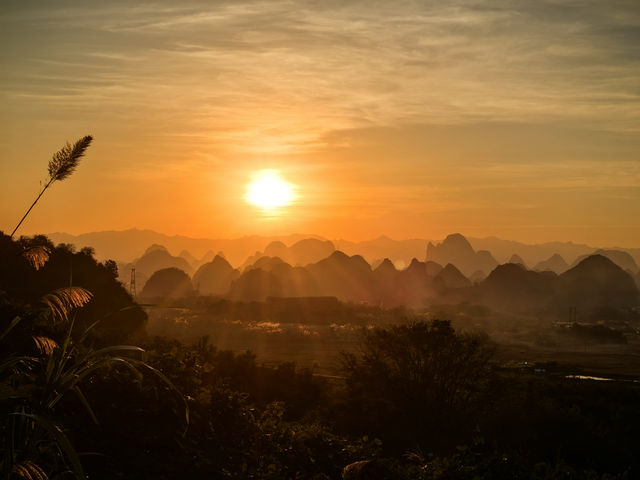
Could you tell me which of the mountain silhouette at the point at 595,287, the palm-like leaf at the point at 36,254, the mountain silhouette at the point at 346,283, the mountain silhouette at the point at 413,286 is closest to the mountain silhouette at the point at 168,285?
the mountain silhouette at the point at 346,283

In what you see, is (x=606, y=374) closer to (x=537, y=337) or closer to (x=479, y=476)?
(x=537, y=337)

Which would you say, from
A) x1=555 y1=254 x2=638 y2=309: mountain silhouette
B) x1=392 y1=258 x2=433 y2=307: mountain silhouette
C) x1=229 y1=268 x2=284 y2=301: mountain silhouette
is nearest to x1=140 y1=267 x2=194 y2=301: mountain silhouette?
x1=229 y1=268 x2=284 y2=301: mountain silhouette

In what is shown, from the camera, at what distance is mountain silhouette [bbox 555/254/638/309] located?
15762 cm

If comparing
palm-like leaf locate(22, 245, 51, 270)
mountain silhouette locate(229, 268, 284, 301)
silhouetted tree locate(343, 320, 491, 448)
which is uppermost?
mountain silhouette locate(229, 268, 284, 301)

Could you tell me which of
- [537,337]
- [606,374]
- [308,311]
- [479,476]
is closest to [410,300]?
[308,311]

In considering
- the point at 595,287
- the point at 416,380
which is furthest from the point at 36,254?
the point at 595,287

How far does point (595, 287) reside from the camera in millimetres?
161875

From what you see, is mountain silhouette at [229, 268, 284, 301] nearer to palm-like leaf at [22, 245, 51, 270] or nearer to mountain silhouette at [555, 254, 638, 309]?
mountain silhouette at [555, 254, 638, 309]

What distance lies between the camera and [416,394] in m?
22.2

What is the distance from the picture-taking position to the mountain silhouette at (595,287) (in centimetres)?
15762

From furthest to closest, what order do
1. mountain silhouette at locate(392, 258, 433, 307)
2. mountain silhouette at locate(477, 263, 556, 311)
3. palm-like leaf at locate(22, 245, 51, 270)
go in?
mountain silhouette at locate(392, 258, 433, 307) → mountain silhouette at locate(477, 263, 556, 311) → palm-like leaf at locate(22, 245, 51, 270)

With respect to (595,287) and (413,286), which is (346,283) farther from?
(595,287)

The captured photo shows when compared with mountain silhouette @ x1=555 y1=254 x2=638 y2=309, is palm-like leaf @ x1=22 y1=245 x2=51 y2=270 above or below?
below

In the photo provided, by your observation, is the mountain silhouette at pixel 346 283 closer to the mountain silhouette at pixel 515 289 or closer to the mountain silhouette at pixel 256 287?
the mountain silhouette at pixel 256 287
